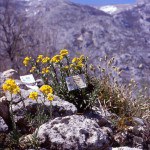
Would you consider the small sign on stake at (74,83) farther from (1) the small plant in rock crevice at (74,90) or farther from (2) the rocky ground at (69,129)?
(2) the rocky ground at (69,129)

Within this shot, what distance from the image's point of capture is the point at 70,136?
13.6 feet

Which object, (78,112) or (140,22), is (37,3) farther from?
(78,112)

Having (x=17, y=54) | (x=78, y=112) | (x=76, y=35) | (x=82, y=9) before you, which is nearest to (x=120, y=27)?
(x=82, y=9)

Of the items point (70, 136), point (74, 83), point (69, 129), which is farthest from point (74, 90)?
point (70, 136)

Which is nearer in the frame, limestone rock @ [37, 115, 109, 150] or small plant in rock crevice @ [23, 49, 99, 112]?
limestone rock @ [37, 115, 109, 150]

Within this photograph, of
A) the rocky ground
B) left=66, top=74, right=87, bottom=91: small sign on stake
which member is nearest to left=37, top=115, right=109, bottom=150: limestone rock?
the rocky ground

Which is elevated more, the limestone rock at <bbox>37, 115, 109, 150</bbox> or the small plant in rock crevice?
the small plant in rock crevice

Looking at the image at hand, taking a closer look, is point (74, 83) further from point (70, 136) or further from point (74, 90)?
point (70, 136)

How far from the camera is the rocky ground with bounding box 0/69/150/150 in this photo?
4156 mm

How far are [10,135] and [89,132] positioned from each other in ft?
3.18

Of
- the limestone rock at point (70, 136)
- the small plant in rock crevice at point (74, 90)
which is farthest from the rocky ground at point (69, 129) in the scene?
the small plant in rock crevice at point (74, 90)

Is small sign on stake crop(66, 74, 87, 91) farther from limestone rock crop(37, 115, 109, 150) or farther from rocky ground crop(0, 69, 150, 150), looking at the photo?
limestone rock crop(37, 115, 109, 150)

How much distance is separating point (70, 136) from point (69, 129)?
11 cm

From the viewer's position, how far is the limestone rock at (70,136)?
13.5ft
